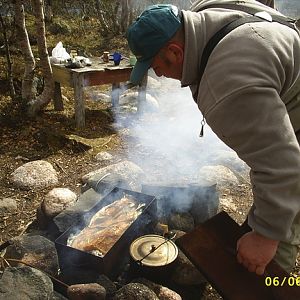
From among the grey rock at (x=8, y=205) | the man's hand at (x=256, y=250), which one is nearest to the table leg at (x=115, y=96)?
the grey rock at (x=8, y=205)

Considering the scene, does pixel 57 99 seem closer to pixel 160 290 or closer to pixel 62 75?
pixel 62 75

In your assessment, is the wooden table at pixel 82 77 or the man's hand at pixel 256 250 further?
the wooden table at pixel 82 77

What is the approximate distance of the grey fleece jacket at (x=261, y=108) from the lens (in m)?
1.74

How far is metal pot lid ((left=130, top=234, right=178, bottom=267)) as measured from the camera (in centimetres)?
354

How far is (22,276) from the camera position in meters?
2.92

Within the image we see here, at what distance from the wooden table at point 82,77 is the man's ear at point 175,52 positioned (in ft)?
17.0

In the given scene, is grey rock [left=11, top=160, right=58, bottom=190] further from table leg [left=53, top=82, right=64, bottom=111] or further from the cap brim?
the cap brim

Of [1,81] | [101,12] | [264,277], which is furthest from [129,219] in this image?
[101,12]

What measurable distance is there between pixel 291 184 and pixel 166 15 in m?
1.25

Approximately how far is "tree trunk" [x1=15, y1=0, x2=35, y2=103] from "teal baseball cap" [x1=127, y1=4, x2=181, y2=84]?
5382 mm

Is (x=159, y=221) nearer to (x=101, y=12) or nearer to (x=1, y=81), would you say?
(x=1, y=81)

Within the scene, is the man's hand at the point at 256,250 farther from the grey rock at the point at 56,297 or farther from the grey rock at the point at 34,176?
the grey rock at the point at 34,176
